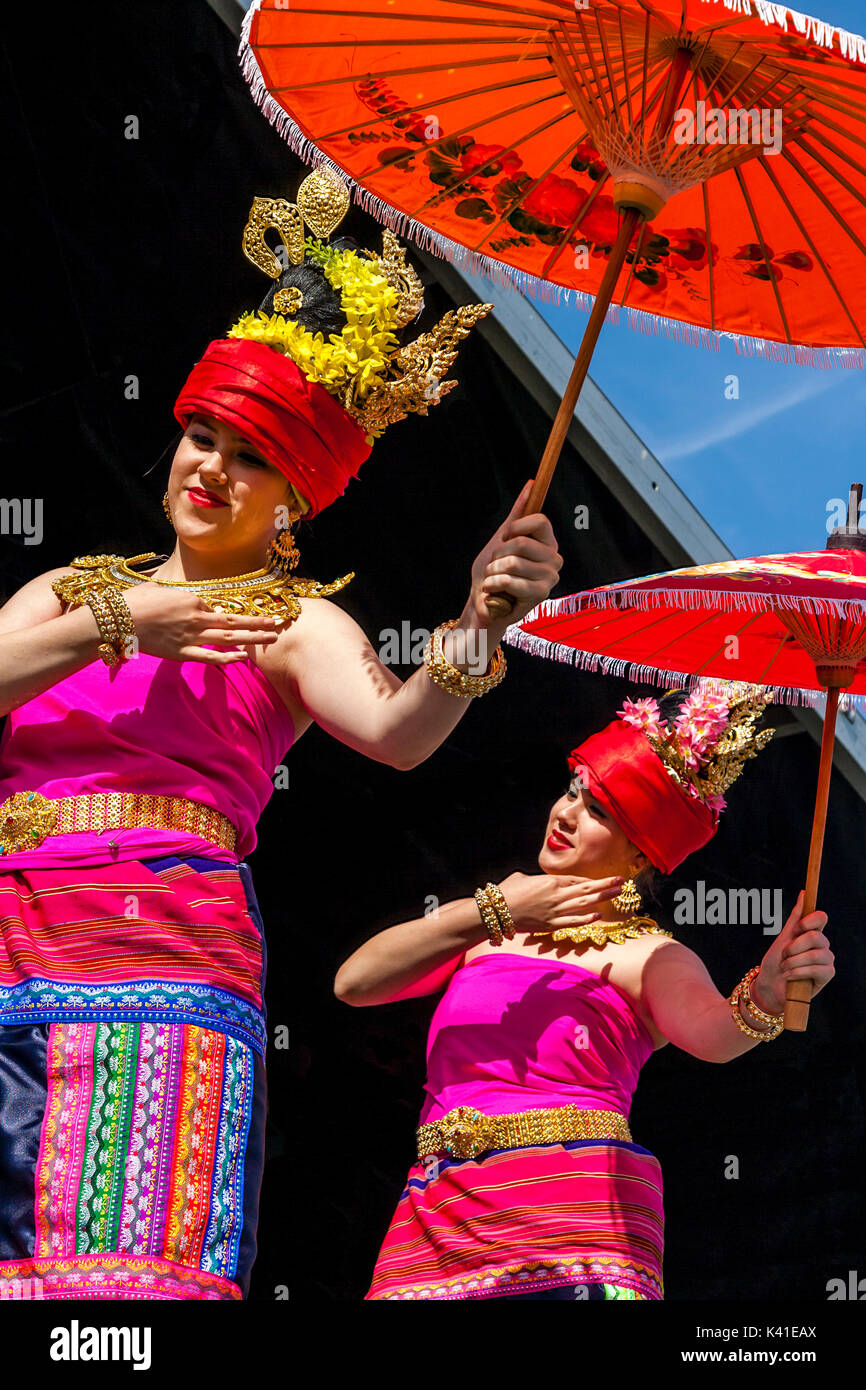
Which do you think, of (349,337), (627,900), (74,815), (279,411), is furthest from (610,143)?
(627,900)

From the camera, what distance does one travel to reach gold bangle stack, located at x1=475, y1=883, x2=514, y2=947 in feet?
11.1

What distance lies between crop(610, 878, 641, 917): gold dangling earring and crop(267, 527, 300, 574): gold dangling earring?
1302 mm

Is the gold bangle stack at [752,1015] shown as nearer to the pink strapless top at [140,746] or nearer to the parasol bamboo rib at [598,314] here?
the pink strapless top at [140,746]

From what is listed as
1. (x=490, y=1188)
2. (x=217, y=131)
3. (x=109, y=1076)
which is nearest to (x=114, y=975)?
(x=109, y=1076)

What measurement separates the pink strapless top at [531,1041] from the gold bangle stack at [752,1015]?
12.9 inches

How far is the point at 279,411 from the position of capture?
260 centimetres

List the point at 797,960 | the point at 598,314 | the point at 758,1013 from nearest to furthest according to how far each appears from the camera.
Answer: the point at 598,314
the point at 797,960
the point at 758,1013

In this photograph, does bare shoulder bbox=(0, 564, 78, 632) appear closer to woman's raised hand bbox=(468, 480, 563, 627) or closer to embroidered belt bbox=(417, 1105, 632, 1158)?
woman's raised hand bbox=(468, 480, 563, 627)

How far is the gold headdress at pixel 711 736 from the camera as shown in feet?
12.0

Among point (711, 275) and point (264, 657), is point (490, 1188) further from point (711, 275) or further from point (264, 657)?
point (711, 275)

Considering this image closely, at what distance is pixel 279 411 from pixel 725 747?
1507mm

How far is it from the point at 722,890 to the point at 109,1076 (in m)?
2.60

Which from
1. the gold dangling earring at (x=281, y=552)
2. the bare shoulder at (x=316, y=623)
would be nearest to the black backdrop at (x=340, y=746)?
the gold dangling earring at (x=281, y=552)

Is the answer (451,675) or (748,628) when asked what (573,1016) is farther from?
(451,675)
